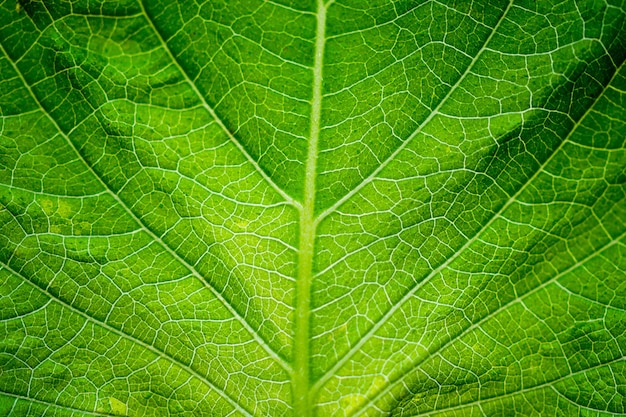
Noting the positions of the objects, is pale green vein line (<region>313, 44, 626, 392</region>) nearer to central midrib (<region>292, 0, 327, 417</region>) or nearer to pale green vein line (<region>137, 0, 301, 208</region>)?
central midrib (<region>292, 0, 327, 417</region>)

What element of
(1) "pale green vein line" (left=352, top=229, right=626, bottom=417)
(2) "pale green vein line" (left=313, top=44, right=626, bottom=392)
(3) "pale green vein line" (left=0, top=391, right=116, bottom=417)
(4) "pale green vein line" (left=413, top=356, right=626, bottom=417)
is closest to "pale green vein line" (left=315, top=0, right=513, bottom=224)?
(2) "pale green vein line" (left=313, top=44, right=626, bottom=392)

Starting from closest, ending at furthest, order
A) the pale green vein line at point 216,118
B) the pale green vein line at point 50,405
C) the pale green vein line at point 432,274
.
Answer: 1. the pale green vein line at point 216,118
2. the pale green vein line at point 432,274
3. the pale green vein line at point 50,405

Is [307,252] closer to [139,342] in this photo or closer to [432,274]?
[432,274]

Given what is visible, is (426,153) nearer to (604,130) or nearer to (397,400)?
(604,130)

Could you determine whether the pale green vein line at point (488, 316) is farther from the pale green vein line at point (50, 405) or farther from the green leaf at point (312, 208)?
the pale green vein line at point (50, 405)

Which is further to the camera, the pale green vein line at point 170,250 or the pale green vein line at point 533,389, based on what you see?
the pale green vein line at point 533,389

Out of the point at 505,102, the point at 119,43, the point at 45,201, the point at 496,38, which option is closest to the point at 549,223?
the point at 505,102

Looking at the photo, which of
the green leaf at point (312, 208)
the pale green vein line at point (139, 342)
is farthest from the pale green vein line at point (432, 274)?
the pale green vein line at point (139, 342)

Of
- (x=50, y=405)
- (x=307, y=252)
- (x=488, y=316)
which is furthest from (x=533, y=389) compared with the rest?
(x=50, y=405)
